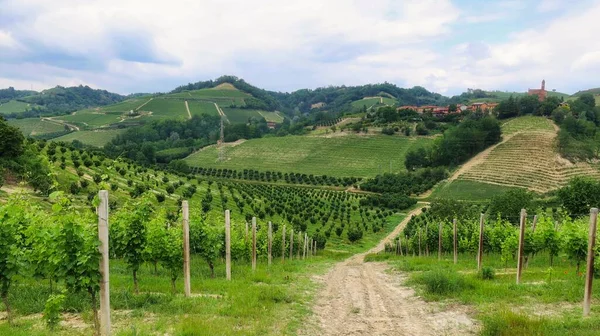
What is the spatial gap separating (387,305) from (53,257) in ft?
23.5

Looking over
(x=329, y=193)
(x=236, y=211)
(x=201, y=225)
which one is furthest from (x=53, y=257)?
(x=329, y=193)

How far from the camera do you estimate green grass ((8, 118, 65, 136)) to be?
140750 millimetres

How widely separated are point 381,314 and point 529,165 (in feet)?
268

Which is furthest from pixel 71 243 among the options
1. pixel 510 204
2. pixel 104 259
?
pixel 510 204

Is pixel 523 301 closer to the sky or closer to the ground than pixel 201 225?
closer to the ground

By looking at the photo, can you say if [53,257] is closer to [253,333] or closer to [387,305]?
[253,333]

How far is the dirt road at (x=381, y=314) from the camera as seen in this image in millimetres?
7914

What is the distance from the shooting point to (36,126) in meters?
147

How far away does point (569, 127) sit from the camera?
91.8 m

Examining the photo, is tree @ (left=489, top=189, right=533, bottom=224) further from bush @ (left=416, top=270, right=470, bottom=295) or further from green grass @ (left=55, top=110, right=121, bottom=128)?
green grass @ (left=55, top=110, right=121, bottom=128)

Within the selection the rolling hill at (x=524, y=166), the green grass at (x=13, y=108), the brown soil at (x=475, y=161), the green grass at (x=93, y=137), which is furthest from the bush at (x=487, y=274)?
the green grass at (x=13, y=108)

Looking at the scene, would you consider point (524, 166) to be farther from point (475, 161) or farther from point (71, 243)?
point (71, 243)

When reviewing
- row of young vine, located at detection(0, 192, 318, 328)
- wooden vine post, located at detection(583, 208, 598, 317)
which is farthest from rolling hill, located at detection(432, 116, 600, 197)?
row of young vine, located at detection(0, 192, 318, 328)

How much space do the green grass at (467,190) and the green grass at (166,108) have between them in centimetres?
12386
